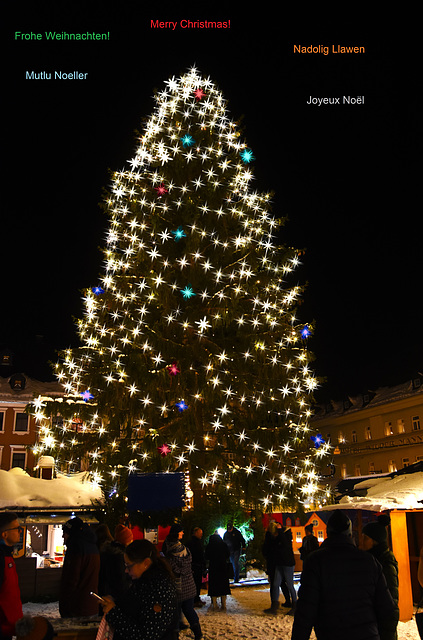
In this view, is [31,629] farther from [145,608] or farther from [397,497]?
[397,497]

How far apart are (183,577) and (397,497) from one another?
4.24 meters

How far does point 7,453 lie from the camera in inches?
1607

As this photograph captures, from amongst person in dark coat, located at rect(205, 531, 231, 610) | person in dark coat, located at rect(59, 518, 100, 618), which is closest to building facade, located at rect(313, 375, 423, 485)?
person in dark coat, located at rect(205, 531, 231, 610)

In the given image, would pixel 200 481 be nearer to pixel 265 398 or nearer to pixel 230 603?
pixel 265 398

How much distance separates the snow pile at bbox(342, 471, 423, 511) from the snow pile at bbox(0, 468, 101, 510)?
7022 millimetres

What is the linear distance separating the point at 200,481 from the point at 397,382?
3989cm

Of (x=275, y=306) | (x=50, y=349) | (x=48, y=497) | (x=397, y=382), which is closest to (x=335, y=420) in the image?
(x=397, y=382)

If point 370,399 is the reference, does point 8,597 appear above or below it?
below

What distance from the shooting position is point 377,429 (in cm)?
5250

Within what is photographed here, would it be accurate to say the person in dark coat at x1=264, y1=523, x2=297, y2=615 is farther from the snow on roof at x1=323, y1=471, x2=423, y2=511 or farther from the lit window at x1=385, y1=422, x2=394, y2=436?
the lit window at x1=385, y1=422, x2=394, y2=436

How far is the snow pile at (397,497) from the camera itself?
9927 mm

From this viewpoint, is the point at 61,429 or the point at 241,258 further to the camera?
the point at 241,258

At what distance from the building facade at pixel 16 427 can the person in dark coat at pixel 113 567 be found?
3363cm

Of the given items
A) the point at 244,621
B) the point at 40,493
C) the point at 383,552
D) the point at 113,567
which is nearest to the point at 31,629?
the point at 113,567
